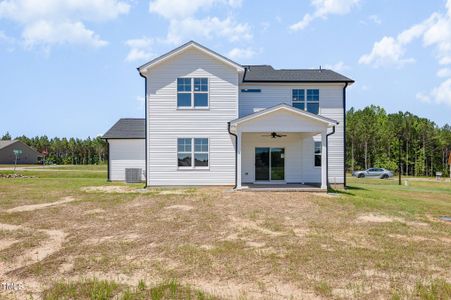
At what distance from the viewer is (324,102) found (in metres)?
18.9

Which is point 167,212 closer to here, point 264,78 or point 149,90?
point 149,90

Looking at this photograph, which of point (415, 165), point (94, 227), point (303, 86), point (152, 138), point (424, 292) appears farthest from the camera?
point (415, 165)

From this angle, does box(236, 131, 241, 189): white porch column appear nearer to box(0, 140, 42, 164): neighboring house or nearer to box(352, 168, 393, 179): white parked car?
box(352, 168, 393, 179): white parked car

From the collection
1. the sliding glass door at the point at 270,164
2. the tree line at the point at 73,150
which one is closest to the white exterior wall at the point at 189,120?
the sliding glass door at the point at 270,164

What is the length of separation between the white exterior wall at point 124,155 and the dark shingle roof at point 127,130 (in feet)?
0.96

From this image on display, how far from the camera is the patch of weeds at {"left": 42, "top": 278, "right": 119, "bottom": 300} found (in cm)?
502

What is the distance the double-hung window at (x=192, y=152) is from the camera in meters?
17.2

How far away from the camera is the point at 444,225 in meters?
10.3

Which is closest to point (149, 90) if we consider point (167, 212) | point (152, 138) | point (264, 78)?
point (152, 138)

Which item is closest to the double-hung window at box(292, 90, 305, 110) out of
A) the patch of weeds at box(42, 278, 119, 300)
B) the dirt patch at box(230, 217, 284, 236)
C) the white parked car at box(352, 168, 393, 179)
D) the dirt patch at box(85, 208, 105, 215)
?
the dirt patch at box(230, 217, 284, 236)

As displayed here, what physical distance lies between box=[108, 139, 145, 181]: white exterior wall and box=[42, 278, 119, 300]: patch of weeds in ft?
59.9

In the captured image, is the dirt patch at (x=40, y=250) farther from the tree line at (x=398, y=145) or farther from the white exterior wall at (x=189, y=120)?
the tree line at (x=398, y=145)

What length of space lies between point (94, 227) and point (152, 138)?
27.1ft

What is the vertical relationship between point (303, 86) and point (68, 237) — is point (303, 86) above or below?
above
